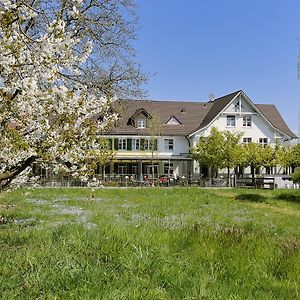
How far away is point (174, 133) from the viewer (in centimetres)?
5362

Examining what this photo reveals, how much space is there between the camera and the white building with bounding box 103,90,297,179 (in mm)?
51875

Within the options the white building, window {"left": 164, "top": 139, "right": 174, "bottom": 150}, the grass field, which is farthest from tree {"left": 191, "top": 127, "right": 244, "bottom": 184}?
the grass field

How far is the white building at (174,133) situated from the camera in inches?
2042

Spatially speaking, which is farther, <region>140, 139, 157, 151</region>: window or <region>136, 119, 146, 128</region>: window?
<region>136, 119, 146, 128</region>: window

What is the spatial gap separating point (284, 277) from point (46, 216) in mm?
9247

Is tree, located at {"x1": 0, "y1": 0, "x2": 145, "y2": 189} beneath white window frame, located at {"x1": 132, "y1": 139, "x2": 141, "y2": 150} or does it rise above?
beneath

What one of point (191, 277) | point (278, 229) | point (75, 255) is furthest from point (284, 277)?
point (278, 229)

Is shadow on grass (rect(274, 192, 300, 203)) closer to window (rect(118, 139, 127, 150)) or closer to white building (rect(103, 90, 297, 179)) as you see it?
white building (rect(103, 90, 297, 179))

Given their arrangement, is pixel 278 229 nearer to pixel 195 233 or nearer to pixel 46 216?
pixel 195 233

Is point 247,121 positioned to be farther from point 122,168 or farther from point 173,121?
point 122,168

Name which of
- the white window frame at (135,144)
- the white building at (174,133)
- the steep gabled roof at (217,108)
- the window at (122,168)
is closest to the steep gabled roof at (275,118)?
the white building at (174,133)

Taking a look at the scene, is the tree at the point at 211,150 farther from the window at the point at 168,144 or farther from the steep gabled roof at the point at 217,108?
the steep gabled roof at the point at 217,108

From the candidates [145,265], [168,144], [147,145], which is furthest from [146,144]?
[145,265]

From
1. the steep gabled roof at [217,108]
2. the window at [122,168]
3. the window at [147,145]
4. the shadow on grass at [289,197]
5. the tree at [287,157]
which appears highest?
the steep gabled roof at [217,108]
